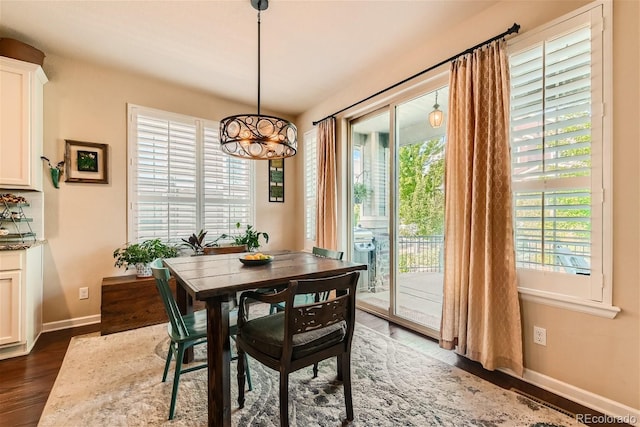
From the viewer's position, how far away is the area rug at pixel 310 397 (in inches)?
65.3

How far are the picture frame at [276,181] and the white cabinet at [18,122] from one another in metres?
2.71

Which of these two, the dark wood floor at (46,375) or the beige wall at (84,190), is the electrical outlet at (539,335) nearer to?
the dark wood floor at (46,375)

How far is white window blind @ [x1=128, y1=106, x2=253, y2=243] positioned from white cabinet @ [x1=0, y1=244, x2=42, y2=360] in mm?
1040

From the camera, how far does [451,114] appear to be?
2445mm

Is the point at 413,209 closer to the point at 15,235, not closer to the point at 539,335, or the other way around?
the point at 539,335

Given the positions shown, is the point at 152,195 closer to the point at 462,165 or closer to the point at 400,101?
the point at 400,101

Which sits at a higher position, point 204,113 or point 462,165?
point 204,113

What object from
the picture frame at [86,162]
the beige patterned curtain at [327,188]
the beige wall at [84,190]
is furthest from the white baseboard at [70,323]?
the beige patterned curtain at [327,188]

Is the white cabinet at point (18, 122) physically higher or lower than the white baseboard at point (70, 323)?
higher

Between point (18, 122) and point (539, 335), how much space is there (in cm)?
471

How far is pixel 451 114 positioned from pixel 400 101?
803mm

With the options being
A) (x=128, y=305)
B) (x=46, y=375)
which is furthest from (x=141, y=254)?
(x=46, y=375)

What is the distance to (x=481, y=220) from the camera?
2.21m

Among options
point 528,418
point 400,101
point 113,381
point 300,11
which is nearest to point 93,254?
point 113,381
